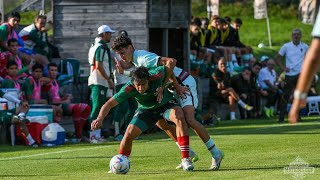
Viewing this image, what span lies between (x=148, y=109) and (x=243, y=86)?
573 inches

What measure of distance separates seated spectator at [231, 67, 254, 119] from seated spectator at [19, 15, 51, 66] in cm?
709

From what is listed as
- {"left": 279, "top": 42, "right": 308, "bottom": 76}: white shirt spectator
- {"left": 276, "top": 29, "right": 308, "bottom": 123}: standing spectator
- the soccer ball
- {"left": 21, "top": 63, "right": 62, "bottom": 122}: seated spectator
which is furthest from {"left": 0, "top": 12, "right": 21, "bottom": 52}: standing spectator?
the soccer ball

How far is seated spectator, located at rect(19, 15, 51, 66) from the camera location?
21.6 metres

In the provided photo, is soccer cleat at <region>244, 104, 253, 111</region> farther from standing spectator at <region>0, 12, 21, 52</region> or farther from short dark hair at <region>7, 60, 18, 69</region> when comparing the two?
short dark hair at <region>7, 60, 18, 69</region>

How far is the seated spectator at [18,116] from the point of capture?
18.4 metres

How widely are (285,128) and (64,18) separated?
7.33 meters

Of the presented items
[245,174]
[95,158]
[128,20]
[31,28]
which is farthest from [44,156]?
[128,20]

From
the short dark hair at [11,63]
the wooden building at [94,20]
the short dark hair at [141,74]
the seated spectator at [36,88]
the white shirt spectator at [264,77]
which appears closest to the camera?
the short dark hair at [141,74]

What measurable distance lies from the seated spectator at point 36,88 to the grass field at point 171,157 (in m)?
1.36

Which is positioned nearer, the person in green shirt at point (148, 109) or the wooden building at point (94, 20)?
the person in green shirt at point (148, 109)

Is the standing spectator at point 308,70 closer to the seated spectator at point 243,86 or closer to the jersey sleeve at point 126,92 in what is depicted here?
the jersey sleeve at point 126,92

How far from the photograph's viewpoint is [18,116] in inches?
725

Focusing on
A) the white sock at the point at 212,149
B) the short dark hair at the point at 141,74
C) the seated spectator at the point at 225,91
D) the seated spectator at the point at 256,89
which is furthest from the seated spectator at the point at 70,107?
the seated spectator at the point at 256,89

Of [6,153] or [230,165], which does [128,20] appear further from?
[230,165]
